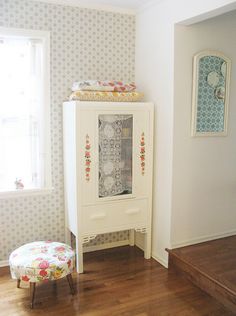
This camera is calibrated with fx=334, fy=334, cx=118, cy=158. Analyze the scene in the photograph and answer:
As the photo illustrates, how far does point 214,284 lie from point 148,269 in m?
0.71

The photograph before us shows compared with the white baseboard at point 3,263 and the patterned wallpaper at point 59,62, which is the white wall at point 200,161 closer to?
the patterned wallpaper at point 59,62

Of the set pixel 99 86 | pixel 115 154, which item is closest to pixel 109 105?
pixel 99 86

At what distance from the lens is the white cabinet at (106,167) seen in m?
2.96

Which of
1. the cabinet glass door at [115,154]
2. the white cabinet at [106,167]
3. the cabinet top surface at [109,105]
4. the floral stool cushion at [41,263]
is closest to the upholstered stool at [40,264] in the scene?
the floral stool cushion at [41,263]

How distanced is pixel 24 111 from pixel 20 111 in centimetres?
4

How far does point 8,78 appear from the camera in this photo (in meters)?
3.10

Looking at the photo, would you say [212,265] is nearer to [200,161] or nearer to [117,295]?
[117,295]

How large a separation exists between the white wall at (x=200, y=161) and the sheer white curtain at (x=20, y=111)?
131 cm

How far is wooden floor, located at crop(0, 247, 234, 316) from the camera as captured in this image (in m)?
2.47

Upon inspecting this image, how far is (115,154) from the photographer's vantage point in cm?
310

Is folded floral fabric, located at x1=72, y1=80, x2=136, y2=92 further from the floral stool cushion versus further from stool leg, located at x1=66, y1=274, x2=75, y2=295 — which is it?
stool leg, located at x1=66, y1=274, x2=75, y2=295

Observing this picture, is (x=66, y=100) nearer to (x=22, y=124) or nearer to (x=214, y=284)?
(x=22, y=124)

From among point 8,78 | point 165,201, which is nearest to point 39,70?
point 8,78

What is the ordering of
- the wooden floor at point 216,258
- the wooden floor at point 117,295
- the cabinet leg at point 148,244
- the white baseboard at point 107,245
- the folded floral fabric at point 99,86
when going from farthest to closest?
the white baseboard at point 107,245 → the cabinet leg at point 148,244 → the folded floral fabric at point 99,86 → the wooden floor at point 216,258 → the wooden floor at point 117,295
